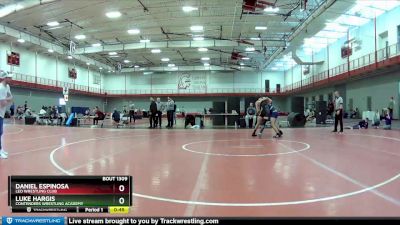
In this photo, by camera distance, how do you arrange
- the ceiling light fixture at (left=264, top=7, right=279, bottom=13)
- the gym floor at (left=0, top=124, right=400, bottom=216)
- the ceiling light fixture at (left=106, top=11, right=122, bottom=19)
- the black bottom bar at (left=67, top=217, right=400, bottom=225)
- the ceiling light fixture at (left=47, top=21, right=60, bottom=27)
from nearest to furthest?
1. the black bottom bar at (left=67, top=217, right=400, bottom=225)
2. the gym floor at (left=0, top=124, right=400, bottom=216)
3. the ceiling light fixture at (left=264, top=7, right=279, bottom=13)
4. the ceiling light fixture at (left=106, top=11, right=122, bottom=19)
5. the ceiling light fixture at (left=47, top=21, right=60, bottom=27)

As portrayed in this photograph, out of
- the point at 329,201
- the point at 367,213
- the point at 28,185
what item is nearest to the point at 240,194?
the point at 329,201

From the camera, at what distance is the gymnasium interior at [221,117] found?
409 centimetres

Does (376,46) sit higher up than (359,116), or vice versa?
(376,46)

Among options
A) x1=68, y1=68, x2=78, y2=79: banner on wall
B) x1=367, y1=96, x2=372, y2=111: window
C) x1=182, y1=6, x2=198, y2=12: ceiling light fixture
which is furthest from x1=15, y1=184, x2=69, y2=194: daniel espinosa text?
x1=68, y1=68, x2=78, y2=79: banner on wall

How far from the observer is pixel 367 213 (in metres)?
3.17

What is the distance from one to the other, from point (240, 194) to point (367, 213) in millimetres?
1366

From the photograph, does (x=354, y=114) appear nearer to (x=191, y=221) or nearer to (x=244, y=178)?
(x=244, y=178)

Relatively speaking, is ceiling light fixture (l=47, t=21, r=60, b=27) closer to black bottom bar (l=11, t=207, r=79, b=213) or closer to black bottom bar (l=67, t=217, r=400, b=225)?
black bottom bar (l=11, t=207, r=79, b=213)

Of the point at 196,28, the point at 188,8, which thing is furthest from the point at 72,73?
the point at 188,8

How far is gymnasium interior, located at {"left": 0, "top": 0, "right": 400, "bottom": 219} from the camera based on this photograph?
409cm

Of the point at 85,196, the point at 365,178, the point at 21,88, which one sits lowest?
the point at 365,178

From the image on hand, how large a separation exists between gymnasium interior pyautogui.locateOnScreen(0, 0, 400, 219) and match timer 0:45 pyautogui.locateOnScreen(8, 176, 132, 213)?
2.13 feet

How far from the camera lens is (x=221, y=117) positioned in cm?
2322

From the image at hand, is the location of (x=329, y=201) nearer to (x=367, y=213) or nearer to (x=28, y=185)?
(x=367, y=213)
